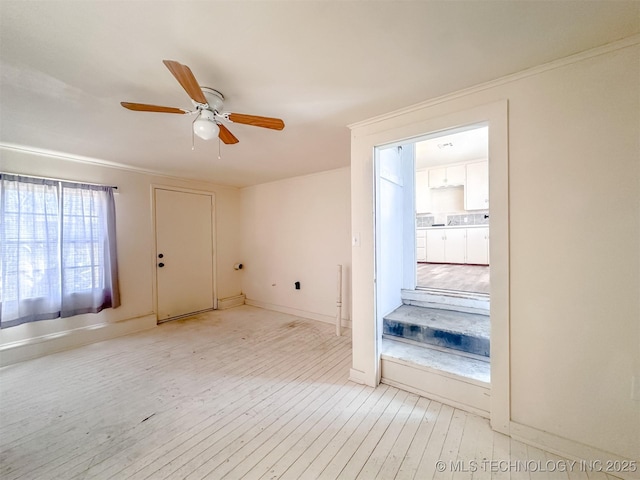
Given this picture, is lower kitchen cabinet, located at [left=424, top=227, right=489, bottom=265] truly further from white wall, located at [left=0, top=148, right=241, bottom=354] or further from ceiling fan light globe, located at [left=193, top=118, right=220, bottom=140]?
ceiling fan light globe, located at [left=193, top=118, right=220, bottom=140]

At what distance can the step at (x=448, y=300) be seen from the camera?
2596 mm

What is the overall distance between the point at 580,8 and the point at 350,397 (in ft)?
8.63

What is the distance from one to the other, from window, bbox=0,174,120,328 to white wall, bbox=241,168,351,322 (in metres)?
2.11

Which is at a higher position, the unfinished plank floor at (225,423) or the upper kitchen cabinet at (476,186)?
the upper kitchen cabinet at (476,186)

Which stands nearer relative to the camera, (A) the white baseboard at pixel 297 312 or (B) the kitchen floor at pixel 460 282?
(B) the kitchen floor at pixel 460 282

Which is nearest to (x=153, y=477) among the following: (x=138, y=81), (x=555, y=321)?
(x=138, y=81)

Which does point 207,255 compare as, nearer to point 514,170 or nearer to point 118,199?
point 118,199

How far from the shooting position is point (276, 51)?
133cm

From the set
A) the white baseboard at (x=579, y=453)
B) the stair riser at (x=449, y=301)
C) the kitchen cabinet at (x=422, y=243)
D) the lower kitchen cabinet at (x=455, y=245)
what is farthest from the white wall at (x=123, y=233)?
the lower kitchen cabinet at (x=455, y=245)

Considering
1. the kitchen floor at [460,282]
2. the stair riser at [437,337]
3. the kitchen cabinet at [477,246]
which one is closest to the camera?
the stair riser at [437,337]

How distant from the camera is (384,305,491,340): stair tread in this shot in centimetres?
222

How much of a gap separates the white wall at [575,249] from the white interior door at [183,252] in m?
4.15

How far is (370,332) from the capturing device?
2.19 meters

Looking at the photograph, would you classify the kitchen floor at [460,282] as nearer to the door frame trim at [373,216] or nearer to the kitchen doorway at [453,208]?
the kitchen doorway at [453,208]
